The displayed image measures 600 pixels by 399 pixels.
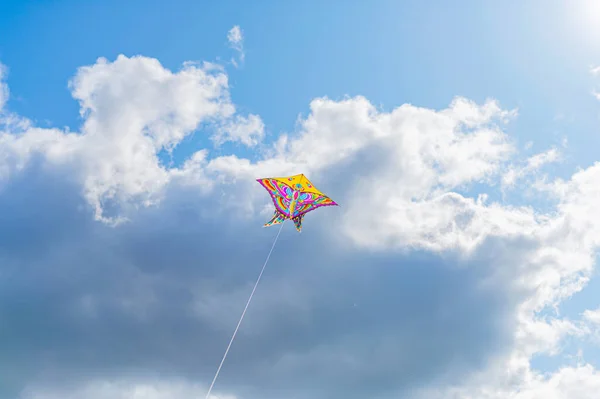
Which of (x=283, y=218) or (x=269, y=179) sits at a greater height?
(x=269, y=179)

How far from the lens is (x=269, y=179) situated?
179ft

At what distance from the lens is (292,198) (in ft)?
173

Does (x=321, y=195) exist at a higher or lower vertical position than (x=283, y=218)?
higher

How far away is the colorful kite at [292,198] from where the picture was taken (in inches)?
2004

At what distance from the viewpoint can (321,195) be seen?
53.3 m

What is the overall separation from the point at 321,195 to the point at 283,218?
5.64 meters

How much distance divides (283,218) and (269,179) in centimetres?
596

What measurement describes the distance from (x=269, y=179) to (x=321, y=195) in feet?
22.3

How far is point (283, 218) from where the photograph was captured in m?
51.3

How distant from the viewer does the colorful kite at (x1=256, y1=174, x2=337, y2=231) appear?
5091 centimetres
